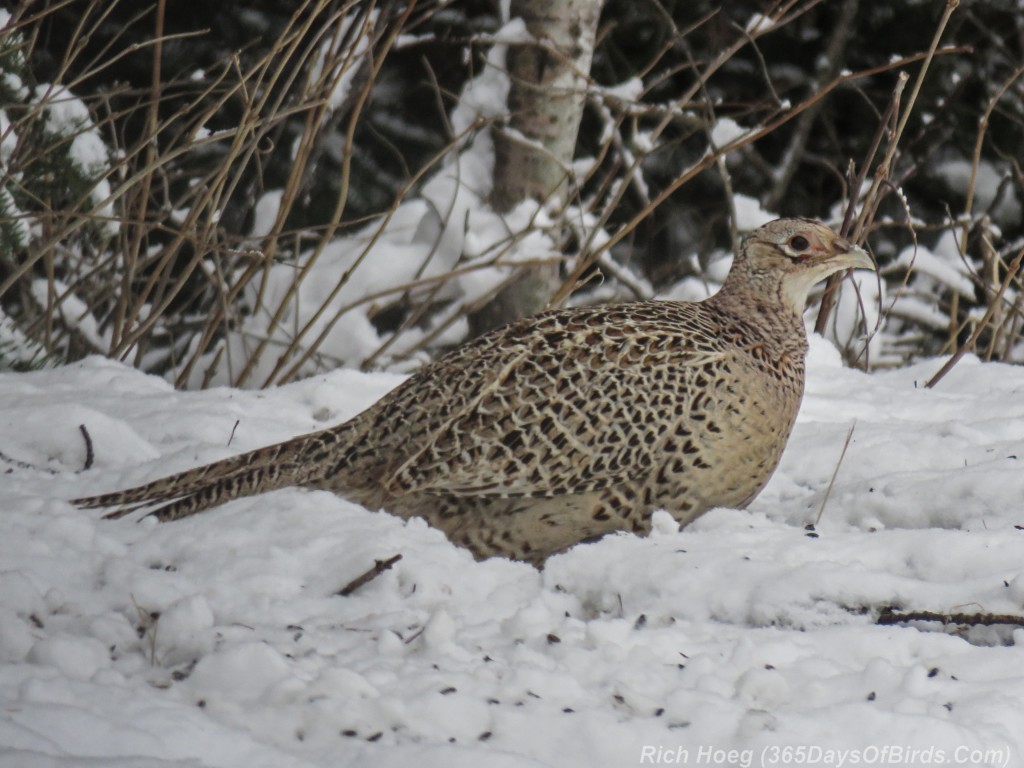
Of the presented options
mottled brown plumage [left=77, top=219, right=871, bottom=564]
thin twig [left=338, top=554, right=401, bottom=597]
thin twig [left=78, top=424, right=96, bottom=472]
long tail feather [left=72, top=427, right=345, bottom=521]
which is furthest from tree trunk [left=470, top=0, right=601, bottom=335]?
thin twig [left=338, top=554, right=401, bottom=597]

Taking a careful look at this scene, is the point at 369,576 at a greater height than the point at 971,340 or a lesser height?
greater

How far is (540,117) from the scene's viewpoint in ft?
16.5

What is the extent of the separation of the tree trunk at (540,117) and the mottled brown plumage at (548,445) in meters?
1.56

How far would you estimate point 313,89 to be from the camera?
169 inches

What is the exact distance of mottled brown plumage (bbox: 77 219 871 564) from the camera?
126 inches

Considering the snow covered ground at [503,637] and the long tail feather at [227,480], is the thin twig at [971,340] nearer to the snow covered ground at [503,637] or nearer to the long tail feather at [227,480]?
the snow covered ground at [503,637]

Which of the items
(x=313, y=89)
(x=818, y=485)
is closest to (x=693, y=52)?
(x=313, y=89)

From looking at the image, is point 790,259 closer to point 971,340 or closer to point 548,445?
point 548,445

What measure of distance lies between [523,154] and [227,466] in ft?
7.29

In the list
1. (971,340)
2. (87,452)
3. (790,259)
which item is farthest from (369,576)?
(971,340)

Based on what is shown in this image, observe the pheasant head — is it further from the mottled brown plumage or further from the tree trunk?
the tree trunk

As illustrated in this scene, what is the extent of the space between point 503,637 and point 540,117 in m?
2.99

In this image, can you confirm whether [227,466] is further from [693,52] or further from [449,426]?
[693,52]

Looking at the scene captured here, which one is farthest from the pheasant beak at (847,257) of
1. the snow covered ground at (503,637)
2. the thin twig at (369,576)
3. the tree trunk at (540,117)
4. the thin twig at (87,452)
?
the thin twig at (87,452)
